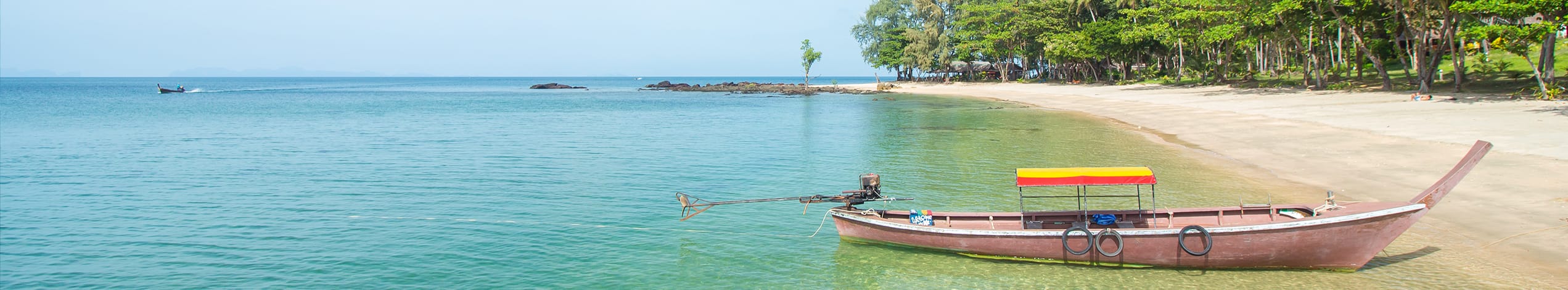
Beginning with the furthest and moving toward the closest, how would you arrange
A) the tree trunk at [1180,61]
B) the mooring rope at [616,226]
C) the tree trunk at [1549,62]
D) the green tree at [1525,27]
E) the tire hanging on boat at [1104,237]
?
the tree trunk at [1180,61], the tree trunk at [1549,62], the green tree at [1525,27], the mooring rope at [616,226], the tire hanging on boat at [1104,237]

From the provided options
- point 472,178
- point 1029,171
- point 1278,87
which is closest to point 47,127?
point 472,178

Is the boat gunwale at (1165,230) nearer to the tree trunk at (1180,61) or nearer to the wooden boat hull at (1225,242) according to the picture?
the wooden boat hull at (1225,242)

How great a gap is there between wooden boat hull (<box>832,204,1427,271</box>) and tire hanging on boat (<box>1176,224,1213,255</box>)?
3 cm

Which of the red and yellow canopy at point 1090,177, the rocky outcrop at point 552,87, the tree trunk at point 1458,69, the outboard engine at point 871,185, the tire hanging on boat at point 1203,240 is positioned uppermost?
the rocky outcrop at point 552,87

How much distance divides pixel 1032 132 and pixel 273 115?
45.4m

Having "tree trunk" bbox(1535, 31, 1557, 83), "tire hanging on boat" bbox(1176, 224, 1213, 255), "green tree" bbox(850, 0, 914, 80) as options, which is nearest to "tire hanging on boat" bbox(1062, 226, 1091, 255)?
"tire hanging on boat" bbox(1176, 224, 1213, 255)

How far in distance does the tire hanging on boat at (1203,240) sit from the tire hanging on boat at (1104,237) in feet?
2.28

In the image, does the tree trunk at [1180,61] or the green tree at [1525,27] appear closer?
the green tree at [1525,27]

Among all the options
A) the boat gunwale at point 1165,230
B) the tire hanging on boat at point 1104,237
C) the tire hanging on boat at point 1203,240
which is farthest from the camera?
the tire hanging on boat at point 1104,237

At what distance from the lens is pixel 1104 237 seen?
11422 mm

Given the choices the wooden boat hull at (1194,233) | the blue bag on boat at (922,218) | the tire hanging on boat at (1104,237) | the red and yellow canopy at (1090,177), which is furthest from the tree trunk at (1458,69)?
the blue bag on boat at (922,218)

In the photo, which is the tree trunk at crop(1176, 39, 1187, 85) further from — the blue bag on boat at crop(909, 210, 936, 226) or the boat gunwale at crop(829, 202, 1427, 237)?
Answer: the blue bag on boat at crop(909, 210, 936, 226)

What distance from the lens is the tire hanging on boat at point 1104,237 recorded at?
11.3 m

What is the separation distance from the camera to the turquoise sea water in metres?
11.7
